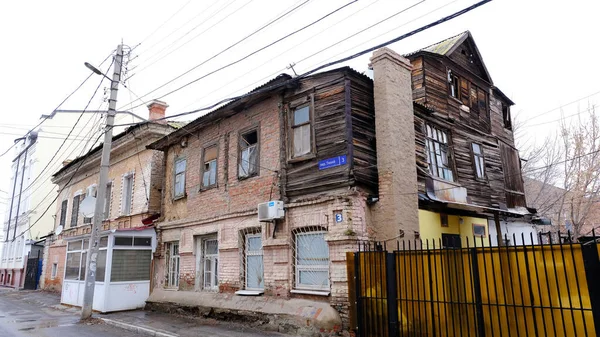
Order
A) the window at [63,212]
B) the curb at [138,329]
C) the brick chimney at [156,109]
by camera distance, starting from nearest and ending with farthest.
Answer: the curb at [138,329], the brick chimney at [156,109], the window at [63,212]

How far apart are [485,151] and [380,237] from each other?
7.78 m

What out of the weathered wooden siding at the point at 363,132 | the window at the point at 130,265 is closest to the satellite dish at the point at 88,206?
the window at the point at 130,265

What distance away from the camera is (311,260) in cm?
1017

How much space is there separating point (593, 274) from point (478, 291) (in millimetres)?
1648

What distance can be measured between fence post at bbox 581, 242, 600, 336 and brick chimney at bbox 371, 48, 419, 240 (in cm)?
425

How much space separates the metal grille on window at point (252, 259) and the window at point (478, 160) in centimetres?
789

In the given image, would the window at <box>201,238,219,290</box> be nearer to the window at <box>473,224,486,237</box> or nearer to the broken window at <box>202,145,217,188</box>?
the broken window at <box>202,145,217,188</box>

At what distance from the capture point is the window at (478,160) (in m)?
14.2

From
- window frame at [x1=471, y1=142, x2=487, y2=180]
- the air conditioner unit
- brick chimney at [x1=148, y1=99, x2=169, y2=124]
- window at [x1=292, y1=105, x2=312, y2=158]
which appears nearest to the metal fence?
the air conditioner unit

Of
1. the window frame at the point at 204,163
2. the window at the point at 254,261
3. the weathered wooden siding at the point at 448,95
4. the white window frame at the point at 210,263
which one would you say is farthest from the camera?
the weathered wooden siding at the point at 448,95

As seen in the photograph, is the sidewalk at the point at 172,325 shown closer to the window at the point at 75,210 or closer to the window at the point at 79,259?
the window at the point at 79,259

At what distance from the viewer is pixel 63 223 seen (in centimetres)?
2480

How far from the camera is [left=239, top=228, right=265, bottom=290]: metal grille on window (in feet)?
38.0

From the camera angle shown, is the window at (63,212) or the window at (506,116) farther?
the window at (63,212)
